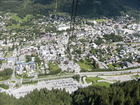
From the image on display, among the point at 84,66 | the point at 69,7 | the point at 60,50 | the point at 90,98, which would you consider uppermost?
the point at 69,7

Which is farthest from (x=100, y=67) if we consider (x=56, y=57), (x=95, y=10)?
(x=95, y=10)

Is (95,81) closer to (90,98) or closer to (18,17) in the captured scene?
(90,98)

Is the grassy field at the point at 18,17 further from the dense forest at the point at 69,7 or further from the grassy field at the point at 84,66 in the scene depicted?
the grassy field at the point at 84,66

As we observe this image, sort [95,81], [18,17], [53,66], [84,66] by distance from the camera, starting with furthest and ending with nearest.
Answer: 1. [18,17]
2. [84,66]
3. [53,66]
4. [95,81]

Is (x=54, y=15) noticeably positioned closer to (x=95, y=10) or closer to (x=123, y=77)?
(x=95, y=10)

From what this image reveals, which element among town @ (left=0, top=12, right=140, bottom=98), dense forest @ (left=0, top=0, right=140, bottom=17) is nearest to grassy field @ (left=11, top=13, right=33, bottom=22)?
town @ (left=0, top=12, right=140, bottom=98)

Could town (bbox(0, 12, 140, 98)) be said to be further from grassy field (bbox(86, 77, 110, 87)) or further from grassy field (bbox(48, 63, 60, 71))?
grassy field (bbox(86, 77, 110, 87))

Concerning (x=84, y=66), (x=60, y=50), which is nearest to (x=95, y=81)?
(x=84, y=66)
